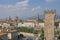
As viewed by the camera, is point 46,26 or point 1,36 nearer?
point 46,26

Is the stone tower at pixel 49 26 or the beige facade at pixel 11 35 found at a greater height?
the stone tower at pixel 49 26

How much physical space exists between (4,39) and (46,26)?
7068mm

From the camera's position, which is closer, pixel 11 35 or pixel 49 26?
pixel 49 26

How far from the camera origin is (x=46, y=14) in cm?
1435

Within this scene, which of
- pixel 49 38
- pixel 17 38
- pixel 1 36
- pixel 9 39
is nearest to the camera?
pixel 49 38

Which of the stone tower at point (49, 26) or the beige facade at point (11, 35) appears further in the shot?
the beige facade at point (11, 35)

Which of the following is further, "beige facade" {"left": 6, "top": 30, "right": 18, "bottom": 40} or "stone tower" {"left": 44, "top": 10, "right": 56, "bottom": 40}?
"beige facade" {"left": 6, "top": 30, "right": 18, "bottom": 40}

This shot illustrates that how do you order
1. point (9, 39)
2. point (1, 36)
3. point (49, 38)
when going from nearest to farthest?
point (49, 38)
point (1, 36)
point (9, 39)

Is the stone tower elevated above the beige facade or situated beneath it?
elevated above

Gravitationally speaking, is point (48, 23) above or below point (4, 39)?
above

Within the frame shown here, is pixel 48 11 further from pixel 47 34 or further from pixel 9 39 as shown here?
pixel 9 39

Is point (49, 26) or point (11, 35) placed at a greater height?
point (49, 26)

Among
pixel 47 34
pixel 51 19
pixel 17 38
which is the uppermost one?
pixel 51 19

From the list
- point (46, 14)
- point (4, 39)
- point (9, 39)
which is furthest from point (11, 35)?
point (46, 14)
